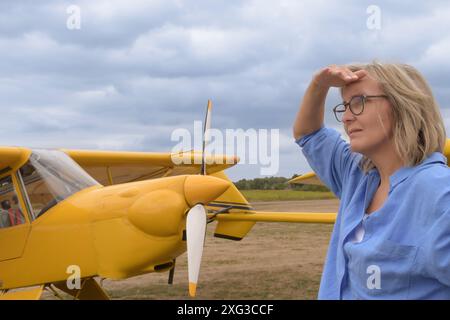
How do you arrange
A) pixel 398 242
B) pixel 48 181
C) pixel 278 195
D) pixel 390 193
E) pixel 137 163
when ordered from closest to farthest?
pixel 398 242 → pixel 390 193 → pixel 48 181 → pixel 137 163 → pixel 278 195

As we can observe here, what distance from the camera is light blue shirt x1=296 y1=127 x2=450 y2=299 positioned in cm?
133

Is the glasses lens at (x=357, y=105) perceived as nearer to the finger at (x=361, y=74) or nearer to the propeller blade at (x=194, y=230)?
the finger at (x=361, y=74)

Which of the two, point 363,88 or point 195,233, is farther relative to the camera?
point 195,233

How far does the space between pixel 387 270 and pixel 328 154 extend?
2.09 feet

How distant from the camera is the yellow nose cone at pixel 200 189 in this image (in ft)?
16.9

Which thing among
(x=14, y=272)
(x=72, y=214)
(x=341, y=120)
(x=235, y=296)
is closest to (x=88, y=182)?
(x=72, y=214)

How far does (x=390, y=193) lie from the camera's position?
150 cm

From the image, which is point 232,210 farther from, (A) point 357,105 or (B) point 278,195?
(B) point 278,195

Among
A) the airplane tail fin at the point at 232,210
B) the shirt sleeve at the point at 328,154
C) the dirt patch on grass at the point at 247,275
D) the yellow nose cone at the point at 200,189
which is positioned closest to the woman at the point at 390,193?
the shirt sleeve at the point at 328,154

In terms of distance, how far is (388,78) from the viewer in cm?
155

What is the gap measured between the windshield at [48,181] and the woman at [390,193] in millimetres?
4565

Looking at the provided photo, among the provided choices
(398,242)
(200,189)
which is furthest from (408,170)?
(200,189)

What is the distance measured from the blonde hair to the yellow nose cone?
12.1 feet

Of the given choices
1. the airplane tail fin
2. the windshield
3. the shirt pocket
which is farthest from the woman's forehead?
the airplane tail fin
